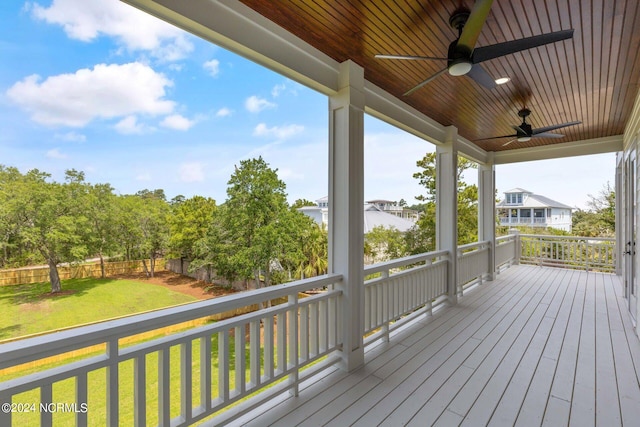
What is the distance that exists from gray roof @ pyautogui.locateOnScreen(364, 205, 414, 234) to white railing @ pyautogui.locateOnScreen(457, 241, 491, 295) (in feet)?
5.07

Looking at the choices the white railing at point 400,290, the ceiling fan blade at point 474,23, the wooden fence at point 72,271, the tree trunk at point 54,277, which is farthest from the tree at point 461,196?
the tree trunk at point 54,277

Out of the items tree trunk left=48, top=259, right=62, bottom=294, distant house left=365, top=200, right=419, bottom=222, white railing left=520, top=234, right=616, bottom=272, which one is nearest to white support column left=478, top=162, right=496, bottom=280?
distant house left=365, top=200, right=419, bottom=222

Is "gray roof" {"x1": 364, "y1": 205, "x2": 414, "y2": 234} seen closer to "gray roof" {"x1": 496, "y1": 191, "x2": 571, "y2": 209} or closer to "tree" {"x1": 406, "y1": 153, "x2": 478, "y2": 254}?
"tree" {"x1": 406, "y1": 153, "x2": 478, "y2": 254}

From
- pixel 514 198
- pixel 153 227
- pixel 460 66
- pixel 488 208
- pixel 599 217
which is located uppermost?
pixel 460 66

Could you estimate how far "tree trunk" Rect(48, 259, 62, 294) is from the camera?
1679mm

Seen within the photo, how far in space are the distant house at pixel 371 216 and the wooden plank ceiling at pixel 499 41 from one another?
1.38 m

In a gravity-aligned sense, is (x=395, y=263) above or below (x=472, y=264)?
above

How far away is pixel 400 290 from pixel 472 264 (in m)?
2.63

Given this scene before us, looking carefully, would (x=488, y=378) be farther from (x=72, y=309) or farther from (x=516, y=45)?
(x=72, y=309)

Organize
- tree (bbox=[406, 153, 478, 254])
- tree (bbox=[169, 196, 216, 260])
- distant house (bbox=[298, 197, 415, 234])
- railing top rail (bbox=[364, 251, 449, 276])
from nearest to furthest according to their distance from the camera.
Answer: tree (bbox=[169, 196, 216, 260]), railing top rail (bbox=[364, 251, 449, 276]), distant house (bbox=[298, 197, 415, 234]), tree (bbox=[406, 153, 478, 254])

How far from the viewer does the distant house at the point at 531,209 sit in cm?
1691

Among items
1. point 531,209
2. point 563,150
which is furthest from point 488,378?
point 531,209

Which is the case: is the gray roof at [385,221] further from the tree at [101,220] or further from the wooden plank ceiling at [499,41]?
the tree at [101,220]

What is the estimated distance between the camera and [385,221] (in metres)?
6.55
